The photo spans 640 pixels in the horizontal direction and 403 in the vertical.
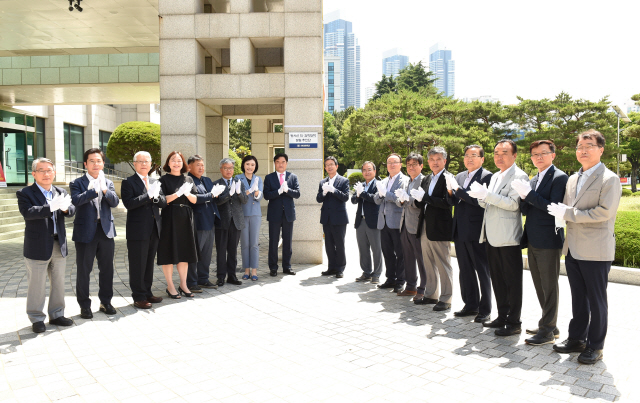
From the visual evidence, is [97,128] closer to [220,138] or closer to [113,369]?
[220,138]

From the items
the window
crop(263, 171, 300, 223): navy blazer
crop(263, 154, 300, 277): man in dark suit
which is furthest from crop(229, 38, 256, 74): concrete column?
the window

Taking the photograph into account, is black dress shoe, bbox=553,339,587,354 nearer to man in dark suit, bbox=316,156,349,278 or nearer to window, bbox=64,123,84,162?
man in dark suit, bbox=316,156,349,278

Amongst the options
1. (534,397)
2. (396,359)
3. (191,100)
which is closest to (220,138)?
(191,100)

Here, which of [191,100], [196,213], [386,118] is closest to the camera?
[196,213]

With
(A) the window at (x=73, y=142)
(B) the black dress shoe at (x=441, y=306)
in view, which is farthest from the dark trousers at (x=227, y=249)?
(A) the window at (x=73, y=142)

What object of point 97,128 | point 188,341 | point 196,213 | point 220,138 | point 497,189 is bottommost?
point 188,341

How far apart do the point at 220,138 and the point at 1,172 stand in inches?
514

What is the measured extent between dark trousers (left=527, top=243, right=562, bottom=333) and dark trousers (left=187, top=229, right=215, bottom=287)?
4332mm

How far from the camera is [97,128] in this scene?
30562 millimetres

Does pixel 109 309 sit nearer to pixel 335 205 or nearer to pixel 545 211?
pixel 335 205

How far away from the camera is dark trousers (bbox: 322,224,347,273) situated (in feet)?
25.6

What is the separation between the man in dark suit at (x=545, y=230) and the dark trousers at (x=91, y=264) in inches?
182

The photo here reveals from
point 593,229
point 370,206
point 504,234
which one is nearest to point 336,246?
point 370,206

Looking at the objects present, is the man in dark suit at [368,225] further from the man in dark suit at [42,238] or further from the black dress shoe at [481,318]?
the man in dark suit at [42,238]
